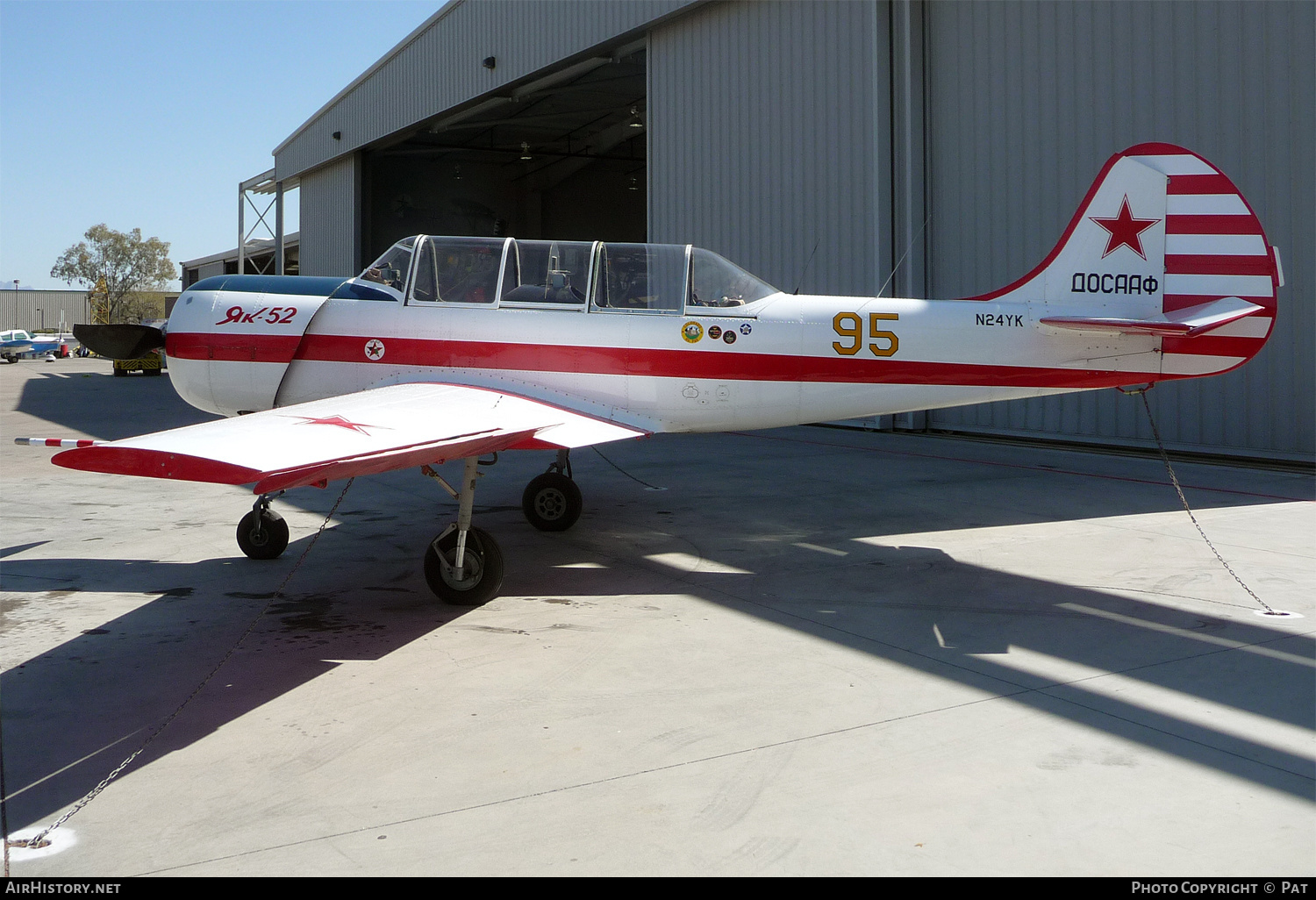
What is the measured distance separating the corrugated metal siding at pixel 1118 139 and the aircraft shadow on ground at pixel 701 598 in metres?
3.44

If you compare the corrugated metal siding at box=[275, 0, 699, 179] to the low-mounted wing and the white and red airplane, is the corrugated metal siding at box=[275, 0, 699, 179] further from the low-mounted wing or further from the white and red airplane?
the low-mounted wing

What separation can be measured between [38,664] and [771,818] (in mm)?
3691

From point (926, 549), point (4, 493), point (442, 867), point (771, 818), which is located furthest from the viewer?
point (4, 493)

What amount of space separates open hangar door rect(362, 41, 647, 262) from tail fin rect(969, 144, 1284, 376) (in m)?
19.2

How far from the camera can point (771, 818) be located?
308cm

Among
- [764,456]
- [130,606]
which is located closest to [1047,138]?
[764,456]

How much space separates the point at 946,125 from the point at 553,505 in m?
10.7

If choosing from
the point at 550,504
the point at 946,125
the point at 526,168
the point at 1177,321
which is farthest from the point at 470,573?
the point at 526,168

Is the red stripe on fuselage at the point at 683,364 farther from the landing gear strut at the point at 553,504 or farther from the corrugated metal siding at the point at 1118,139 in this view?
the corrugated metal siding at the point at 1118,139

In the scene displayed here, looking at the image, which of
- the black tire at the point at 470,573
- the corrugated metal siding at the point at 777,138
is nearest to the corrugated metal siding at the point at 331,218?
the corrugated metal siding at the point at 777,138

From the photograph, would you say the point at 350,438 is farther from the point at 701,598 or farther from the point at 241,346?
the point at 241,346

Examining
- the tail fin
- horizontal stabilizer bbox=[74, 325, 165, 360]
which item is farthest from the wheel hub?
the tail fin

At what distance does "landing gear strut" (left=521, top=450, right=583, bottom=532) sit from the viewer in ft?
26.3
